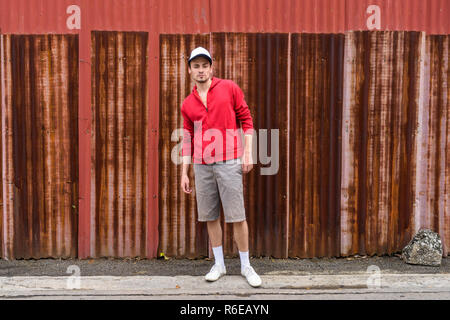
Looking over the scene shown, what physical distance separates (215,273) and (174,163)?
4.59ft

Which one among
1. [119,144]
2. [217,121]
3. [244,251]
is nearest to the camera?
[217,121]

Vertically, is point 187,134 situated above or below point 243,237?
above

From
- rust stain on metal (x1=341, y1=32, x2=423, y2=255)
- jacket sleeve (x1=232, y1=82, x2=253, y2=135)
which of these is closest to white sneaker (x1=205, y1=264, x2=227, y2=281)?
jacket sleeve (x1=232, y1=82, x2=253, y2=135)

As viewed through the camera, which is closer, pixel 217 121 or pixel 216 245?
pixel 217 121

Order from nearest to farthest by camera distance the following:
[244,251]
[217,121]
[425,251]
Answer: [217,121], [244,251], [425,251]

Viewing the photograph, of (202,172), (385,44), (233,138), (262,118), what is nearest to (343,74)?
(385,44)

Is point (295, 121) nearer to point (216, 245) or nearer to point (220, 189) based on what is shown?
point (220, 189)

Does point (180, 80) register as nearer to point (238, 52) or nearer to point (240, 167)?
point (238, 52)

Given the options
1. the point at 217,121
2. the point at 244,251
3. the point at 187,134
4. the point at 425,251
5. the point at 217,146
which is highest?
the point at 217,121

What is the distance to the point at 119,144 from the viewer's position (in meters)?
5.35

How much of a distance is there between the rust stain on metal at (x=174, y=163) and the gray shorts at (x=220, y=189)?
773 millimetres

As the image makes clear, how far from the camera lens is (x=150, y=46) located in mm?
5293

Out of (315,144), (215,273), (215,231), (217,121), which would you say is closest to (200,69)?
(217,121)

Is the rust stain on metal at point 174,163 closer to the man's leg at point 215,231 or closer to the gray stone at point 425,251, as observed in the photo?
the man's leg at point 215,231
